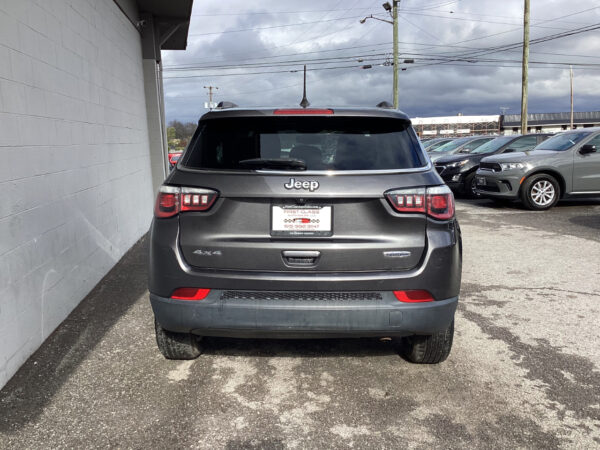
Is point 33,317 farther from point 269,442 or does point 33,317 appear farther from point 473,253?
point 473,253

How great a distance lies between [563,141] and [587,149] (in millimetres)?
907

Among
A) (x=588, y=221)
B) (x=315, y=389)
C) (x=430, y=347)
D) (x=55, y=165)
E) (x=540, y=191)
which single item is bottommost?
(x=588, y=221)

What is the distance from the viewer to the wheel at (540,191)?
36.8 ft

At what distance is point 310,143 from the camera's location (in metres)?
3.05

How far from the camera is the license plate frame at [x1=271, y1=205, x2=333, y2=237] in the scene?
287cm

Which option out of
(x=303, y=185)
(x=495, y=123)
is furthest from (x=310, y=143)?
(x=495, y=123)

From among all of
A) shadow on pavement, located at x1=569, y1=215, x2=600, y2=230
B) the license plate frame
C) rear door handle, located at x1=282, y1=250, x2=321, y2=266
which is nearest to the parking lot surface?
rear door handle, located at x1=282, y1=250, x2=321, y2=266

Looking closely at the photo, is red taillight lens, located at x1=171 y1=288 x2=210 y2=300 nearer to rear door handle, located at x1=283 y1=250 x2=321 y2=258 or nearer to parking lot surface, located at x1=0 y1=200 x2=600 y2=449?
rear door handle, located at x1=283 y1=250 x2=321 y2=258

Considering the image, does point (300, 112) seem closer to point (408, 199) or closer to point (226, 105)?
point (226, 105)

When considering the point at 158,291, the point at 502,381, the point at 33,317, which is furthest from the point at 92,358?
the point at 502,381

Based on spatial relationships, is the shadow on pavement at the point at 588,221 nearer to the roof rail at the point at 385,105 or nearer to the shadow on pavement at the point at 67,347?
the roof rail at the point at 385,105

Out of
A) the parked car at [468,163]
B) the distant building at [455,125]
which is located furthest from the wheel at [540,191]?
the distant building at [455,125]

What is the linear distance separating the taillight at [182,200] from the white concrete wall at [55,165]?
3.95 ft

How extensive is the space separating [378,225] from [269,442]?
1271 mm
